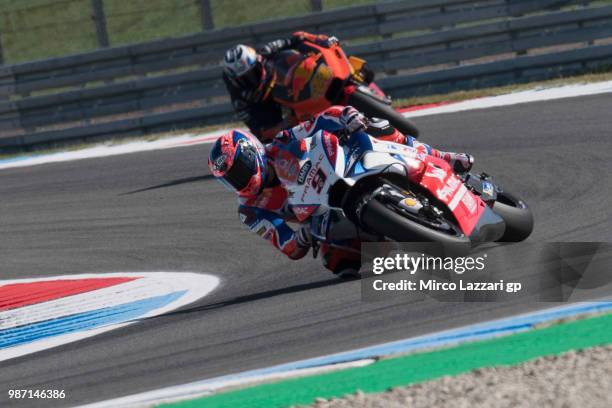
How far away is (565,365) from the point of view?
4637 millimetres

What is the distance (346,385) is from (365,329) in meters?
0.93

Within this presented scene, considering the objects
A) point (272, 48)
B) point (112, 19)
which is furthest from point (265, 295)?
point (112, 19)

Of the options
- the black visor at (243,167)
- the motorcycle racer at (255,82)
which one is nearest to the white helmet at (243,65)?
the motorcycle racer at (255,82)

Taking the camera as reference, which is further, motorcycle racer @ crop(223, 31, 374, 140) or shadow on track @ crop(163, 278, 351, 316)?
motorcycle racer @ crop(223, 31, 374, 140)

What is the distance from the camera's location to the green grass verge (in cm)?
491

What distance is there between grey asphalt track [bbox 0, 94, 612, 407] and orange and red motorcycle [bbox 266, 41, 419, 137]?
51.3 inches

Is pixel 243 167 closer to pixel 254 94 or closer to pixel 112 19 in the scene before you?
pixel 254 94

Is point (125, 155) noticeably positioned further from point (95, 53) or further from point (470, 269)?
point (470, 269)

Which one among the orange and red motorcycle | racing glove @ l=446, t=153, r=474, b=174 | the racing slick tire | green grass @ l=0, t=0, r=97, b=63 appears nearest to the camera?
the racing slick tire

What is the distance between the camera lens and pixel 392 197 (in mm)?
6547

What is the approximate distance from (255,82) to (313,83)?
1.83 feet

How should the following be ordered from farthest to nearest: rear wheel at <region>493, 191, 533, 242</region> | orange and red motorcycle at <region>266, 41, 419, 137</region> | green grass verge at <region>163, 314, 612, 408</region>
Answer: orange and red motorcycle at <region>266, 41, 419, 137</region> < rear wheel at <region>493, 191, 533, 242</region> < green grass verge at <region>163, 314, 612, 408</region>

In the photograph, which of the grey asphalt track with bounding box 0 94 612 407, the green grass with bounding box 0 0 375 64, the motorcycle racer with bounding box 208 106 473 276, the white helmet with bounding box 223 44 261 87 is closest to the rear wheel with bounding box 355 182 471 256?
the grey asphalt track with bounding box 0 94 612 407

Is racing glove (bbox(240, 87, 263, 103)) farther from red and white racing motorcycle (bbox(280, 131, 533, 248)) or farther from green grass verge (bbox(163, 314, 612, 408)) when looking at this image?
green grass verge (bbox(163, 314, 612, 408))
